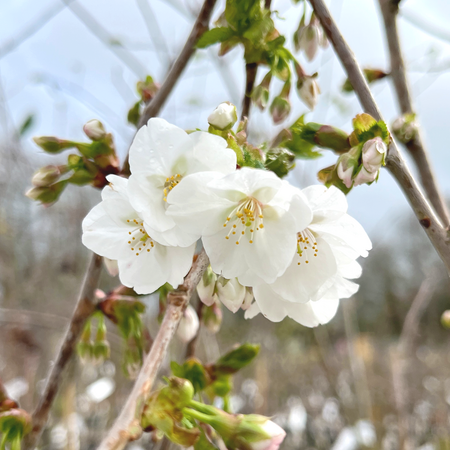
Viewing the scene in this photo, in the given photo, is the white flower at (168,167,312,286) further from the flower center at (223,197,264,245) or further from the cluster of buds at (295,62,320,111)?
the cluster of buds at (295,62,320,111)

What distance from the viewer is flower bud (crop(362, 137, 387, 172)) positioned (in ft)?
1.09

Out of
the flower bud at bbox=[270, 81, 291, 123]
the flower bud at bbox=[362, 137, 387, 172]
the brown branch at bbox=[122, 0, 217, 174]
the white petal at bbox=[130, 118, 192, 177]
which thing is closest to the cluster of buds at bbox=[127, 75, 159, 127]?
the brown branch at bbox=[122, 0, 217, 174]

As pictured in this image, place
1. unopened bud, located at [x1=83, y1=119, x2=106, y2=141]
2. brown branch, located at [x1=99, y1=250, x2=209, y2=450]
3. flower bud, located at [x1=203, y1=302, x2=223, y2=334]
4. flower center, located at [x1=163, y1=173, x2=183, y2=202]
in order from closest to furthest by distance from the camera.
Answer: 1. brown branch, located at [x1=99, y1=250, x2=209, y2=450]
2. flower center, located at [x1=163, y1=173, x2=183, y2=202]
3. unopened bud, located at [x1=83, y1=119, x2=106, y2=141]
4. flower bud, located at [x1=203, y1=302, x2=223, y2=334]

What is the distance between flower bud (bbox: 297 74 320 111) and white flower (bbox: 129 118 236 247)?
0.31 m

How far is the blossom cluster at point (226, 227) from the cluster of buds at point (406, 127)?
0.23 metres

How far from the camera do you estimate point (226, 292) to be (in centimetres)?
37

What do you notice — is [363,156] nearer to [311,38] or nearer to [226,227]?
[226,227]

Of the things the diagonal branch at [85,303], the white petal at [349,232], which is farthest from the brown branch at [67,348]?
the white petal at [349,232]

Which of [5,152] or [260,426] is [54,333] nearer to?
[5,152]

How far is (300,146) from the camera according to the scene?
0.45m

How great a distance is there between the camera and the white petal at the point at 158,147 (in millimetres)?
350

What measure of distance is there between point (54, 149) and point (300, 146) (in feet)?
1.20

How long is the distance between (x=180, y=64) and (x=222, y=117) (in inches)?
10.6

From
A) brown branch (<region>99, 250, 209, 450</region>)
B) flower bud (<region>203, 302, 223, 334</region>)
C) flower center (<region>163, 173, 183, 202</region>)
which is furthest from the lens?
flower bud (<region>203, 302, 223, 334</region>)
